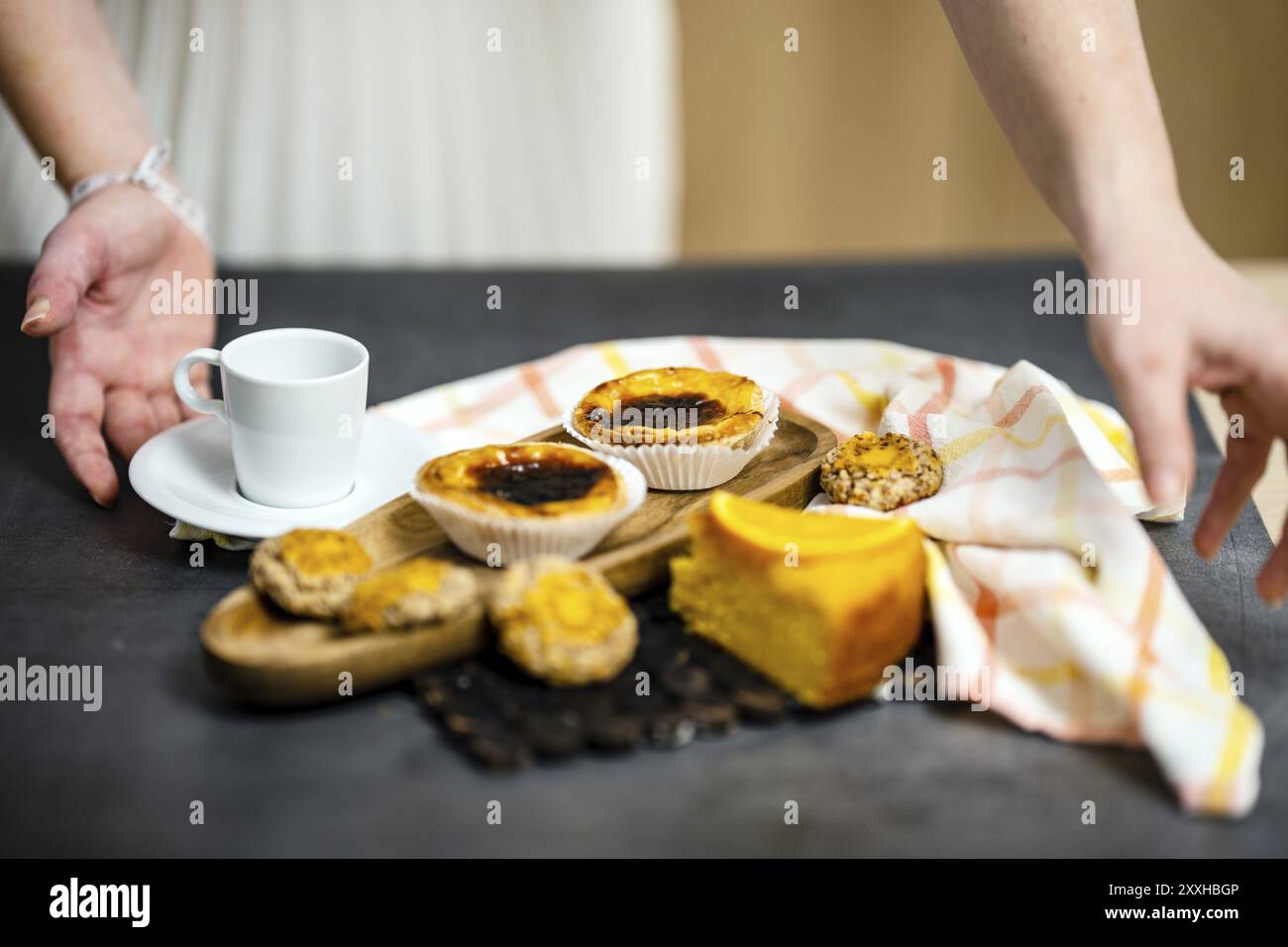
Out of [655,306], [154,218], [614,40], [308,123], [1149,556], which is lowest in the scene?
[1149,556]

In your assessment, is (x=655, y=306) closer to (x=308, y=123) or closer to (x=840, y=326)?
(x=840, y=326)

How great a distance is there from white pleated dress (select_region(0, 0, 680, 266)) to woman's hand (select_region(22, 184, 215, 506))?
47 centimetres

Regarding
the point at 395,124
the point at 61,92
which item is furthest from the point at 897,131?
the point at 61,92

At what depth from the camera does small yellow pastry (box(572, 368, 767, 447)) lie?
4.09 ft

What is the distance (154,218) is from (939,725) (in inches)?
45.3

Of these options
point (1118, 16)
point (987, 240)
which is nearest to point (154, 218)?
point (1118, 16)

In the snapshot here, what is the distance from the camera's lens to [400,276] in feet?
6.63

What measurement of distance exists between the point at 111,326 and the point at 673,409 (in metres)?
0.73

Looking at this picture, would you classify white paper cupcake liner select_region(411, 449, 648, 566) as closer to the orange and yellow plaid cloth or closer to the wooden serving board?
the wooden serving board

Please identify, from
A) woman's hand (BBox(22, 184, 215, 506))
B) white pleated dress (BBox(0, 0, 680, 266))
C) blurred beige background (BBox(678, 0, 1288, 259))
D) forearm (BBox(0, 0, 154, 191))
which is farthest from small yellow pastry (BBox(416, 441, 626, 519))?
blurred beige background (BBox(678, 0, 1288, 259))

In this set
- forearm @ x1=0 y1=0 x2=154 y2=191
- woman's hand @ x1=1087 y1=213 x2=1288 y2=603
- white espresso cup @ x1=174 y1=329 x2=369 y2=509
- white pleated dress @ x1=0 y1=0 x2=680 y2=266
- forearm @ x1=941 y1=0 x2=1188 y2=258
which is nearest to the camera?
Answer: woman's hand @ x1=1087 y1=213 x2=1288 y2=603

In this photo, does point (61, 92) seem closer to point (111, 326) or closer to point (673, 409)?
point (111, 326)

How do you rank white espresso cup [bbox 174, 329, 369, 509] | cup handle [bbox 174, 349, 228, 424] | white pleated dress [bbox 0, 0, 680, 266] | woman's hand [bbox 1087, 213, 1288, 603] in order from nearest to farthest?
woman's hand [bbox 1087, 213, 1288, 603] < white espresso cup [bbox 174, 329, 369, 509] < cup handle [bbox 174, 349, 228, 424] < white pleated dress [bbox 0, 0, 680, 266]

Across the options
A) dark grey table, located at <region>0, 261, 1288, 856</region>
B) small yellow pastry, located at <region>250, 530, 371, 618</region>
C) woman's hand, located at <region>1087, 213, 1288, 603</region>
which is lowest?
dark grey table, located at <region>0, 261, 1288, 856</region>
